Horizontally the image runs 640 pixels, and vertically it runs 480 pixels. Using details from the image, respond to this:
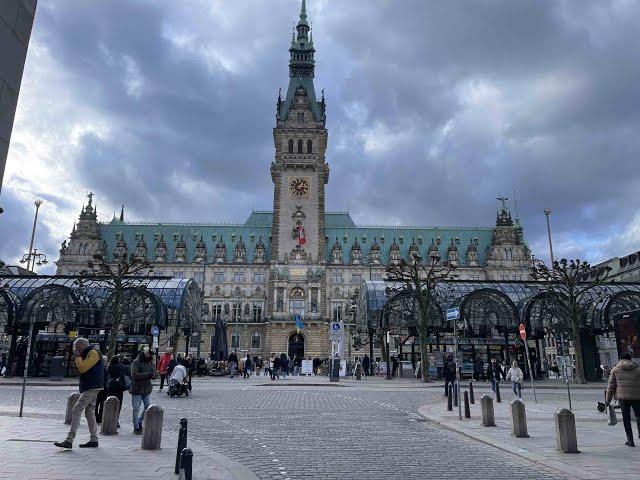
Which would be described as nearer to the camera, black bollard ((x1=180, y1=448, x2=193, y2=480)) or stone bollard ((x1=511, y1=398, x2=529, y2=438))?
black bollard ((x1=180, y1=448, x2=193, y2=480))

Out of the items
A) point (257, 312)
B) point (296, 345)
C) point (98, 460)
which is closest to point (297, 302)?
point (296, 345)

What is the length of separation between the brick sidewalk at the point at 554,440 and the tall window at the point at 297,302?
71.3 meters

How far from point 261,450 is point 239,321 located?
84.7 meters

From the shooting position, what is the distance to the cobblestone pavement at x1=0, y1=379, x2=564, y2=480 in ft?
31.3

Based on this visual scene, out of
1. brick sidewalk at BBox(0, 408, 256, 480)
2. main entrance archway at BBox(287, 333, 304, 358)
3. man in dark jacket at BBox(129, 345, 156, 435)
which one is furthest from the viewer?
main entrance archway at BBox(287, 333, 304, 358)

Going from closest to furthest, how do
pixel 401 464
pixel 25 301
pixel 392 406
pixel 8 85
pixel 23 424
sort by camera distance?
pixel 8 85, pixel 401 464, pixel 23 424, pixel 392 406, pixel 25 301

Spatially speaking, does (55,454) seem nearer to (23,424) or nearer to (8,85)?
(23,424)

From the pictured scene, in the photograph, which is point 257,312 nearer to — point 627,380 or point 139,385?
point 139,385

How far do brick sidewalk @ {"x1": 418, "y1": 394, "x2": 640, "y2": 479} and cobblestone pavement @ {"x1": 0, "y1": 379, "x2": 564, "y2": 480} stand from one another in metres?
0.40

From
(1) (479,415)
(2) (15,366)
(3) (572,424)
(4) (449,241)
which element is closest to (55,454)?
(3) (572,424)

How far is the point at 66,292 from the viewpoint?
41.4 m

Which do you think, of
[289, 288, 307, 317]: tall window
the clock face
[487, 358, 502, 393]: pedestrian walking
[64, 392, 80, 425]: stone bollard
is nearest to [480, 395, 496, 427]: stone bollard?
[487, 358, 502, 393]: pedestrian walking

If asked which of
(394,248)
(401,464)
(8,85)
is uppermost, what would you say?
(394,248)

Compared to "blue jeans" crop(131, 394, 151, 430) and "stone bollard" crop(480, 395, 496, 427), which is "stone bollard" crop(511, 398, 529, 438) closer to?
"stone bollard" crop(480, 395, 496, 427)
